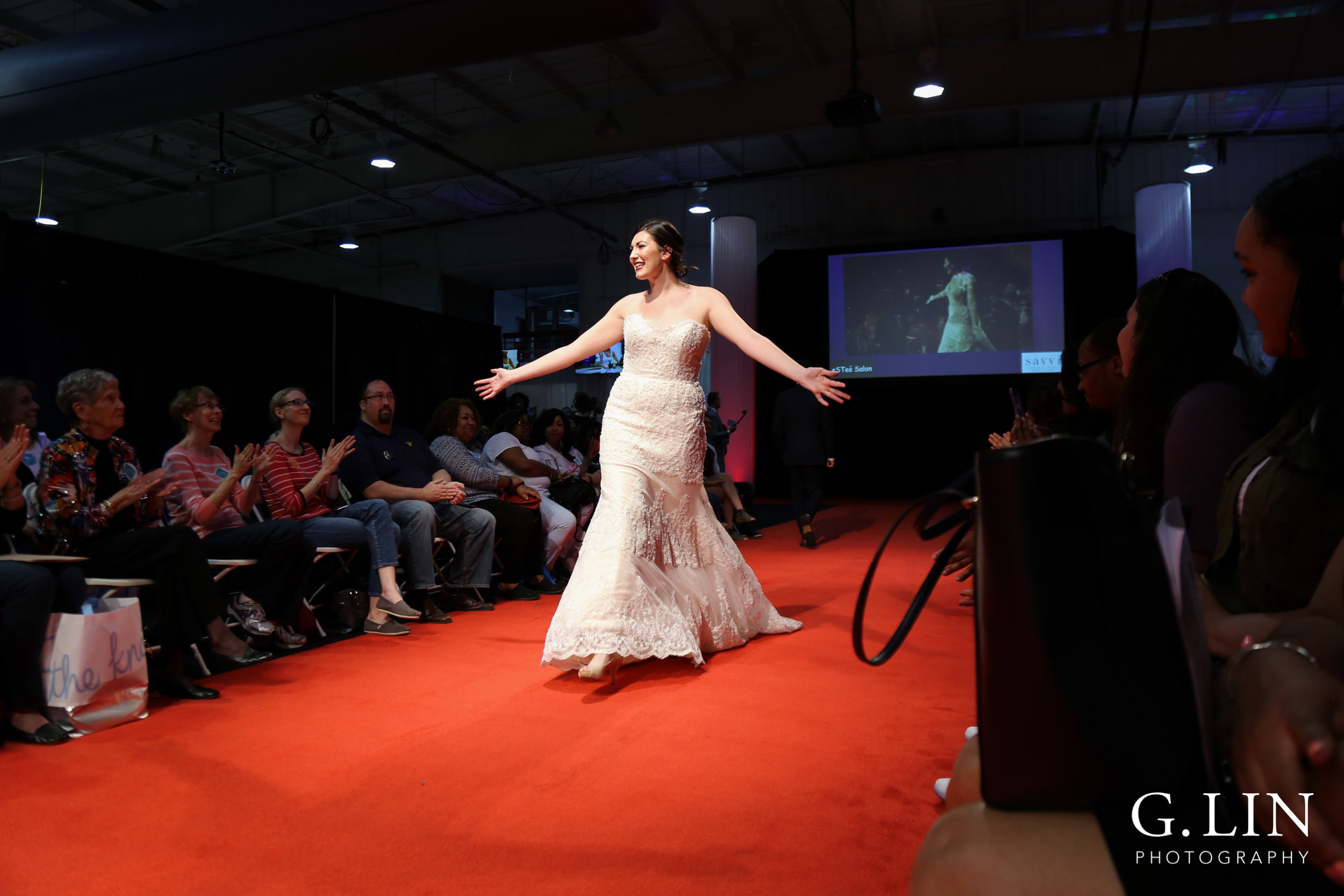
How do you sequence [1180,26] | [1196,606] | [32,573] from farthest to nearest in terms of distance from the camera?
1. [1180,26]
2. [32,573]
3. [1196,606]

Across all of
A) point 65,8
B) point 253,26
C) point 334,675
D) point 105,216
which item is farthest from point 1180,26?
point 105,216

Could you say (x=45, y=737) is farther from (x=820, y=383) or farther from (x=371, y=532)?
(x=820, y=383)

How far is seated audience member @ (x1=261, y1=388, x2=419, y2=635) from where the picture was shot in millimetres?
3979

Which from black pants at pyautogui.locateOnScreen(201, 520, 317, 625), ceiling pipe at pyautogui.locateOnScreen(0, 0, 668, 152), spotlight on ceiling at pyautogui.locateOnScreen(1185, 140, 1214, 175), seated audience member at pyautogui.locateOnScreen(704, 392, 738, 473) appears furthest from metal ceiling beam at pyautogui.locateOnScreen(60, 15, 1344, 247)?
black pants at pyautogui.locateOnScreen(201, 520, 317, 625)

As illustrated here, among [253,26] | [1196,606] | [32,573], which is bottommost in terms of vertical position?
[32,573]

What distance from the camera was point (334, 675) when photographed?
10.6 ft

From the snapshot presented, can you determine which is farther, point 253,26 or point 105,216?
point 105,216

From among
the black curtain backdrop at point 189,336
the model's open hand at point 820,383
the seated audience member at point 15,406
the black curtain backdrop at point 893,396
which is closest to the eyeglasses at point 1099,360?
the model's open hand at point 820,383

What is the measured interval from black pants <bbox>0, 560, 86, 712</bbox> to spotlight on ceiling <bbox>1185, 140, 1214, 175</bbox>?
1213 centimetres

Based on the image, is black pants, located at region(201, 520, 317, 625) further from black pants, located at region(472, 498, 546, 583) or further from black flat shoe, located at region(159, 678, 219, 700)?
black pants, located at region(472, 498, 546, 583)

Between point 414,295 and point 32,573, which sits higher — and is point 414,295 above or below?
above

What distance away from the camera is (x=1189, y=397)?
4.45ft

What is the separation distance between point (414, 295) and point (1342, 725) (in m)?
16.5

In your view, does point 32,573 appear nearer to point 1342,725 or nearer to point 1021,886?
point 1021,886
